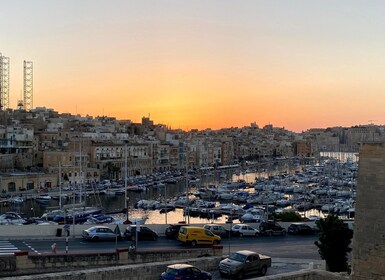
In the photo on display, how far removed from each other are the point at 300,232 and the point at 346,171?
65584 mm

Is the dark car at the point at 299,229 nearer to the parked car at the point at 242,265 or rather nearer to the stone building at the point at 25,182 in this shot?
the parked car at the point at 242,265

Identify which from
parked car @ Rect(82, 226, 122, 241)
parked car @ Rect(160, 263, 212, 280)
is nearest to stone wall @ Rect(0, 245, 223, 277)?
parked car @ Rect(160, 263, 212, 280)

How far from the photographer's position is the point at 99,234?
1989 cm

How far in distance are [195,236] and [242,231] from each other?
11.8ft

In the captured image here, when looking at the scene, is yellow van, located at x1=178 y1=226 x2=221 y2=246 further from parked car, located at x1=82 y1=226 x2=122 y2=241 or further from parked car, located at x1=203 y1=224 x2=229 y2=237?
parked car, located at x1=82 y1=226 x2=122 y2=241

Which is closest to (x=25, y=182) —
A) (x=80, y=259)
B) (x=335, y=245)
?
(x=80, y=259)

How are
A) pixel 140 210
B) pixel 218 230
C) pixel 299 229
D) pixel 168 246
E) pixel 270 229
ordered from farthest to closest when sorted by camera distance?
1. pixel 140 210
2. pixel 299 229
3. pixel 270 229
4. pixel 218 230
5. pixel 168 246

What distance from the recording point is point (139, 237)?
20219 millimetres

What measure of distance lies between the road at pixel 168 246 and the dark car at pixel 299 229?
66.6 inches

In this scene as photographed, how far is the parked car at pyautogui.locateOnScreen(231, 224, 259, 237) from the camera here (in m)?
22.4

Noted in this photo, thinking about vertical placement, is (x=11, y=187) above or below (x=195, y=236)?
below

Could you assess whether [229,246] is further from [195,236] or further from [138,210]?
[138,210]

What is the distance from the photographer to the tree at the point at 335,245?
47.3 ft

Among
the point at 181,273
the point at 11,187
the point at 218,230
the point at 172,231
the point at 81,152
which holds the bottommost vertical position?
the point at 11,187
